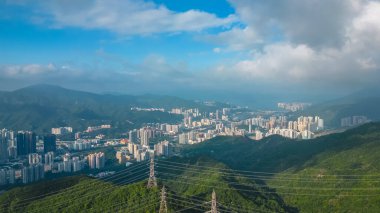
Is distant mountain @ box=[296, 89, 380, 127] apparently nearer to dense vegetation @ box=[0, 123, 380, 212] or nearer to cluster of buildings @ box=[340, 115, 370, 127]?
Result: cluster of buildings @ box=[340, 115, 370, 127]

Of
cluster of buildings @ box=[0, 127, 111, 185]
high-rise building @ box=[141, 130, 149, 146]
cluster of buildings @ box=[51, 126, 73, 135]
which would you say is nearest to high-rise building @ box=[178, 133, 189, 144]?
high-rise building @ box=[141, 130, 149, 146]

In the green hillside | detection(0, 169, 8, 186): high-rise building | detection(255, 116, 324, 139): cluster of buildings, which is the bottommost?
detection(0, 169, 8, 186): high-rise building

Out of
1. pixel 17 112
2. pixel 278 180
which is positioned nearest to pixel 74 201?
pixel 278 180

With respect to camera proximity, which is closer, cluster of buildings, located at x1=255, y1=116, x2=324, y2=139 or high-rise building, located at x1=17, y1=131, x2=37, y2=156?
high-rise building, located at x1=17, y1=131, x2=37, y2=156

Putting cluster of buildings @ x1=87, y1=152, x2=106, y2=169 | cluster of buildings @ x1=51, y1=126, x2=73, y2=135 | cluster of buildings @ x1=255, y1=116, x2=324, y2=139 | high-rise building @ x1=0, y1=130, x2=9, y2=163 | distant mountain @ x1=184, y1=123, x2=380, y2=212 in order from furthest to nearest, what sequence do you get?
1. cluster of buildings @ x1=51, y1=126, x2=73, y2=135
2. cluster of buildings @ x1=255, y1=116, x2=324, y2=139
3. high-rise building @ x1=0, y1=130, x2=9, y2=163
4. cluster of buildings @ x1=87, y1=152, x2=106, y2=169
5. distant mountain @ x1=184, y1=123, x2=380, y2=212

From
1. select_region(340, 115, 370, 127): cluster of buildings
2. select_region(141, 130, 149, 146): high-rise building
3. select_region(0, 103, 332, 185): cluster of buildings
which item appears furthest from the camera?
select_region(340, 115, 370, 127): cluster of buildings

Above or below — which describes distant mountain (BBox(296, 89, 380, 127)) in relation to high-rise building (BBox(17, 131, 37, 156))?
above

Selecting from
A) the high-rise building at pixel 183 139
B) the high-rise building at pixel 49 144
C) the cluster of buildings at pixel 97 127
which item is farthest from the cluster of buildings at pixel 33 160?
the cluster of buildings at pixel 97 127
